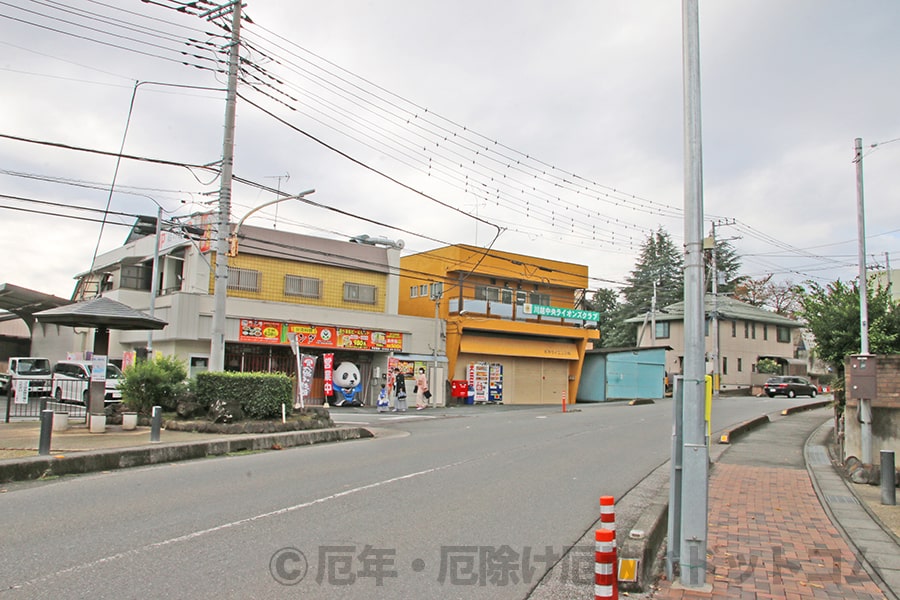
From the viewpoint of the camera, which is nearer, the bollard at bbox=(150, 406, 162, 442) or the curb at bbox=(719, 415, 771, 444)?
the bollard at bbox=(150, 406, 162, 442)

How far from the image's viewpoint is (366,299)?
32500mm

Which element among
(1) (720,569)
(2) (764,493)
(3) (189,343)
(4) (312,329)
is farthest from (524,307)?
(1) (720,569)

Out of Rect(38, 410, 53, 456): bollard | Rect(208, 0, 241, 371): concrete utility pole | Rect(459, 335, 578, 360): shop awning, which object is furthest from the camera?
Rect(459, 335, 578, 360): shop awning

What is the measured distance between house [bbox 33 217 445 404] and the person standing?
5.06ft

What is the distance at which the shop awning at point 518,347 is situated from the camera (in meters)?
35.0

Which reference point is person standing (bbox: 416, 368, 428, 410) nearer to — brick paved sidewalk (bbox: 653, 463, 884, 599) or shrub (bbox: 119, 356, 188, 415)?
shrub (bbox: 119, 356, 188, 415)

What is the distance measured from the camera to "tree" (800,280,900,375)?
14766 mm

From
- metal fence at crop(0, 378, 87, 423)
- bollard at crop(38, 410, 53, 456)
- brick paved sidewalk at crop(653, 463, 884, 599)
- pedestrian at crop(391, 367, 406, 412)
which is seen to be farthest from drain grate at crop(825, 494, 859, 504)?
pedestrian at crop(391, 367, 406, 412)

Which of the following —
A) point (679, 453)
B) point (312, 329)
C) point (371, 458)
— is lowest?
point (371, 458)

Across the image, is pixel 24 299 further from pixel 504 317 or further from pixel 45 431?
pixel 504 317

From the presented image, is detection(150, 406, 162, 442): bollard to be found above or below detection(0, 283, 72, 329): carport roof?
below

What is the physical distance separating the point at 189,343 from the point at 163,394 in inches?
429

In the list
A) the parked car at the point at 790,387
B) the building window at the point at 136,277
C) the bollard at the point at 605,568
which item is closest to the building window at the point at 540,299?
the parked car at the point at 790,387

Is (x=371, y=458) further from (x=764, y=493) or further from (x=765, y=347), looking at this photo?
(x=765, y=347)
